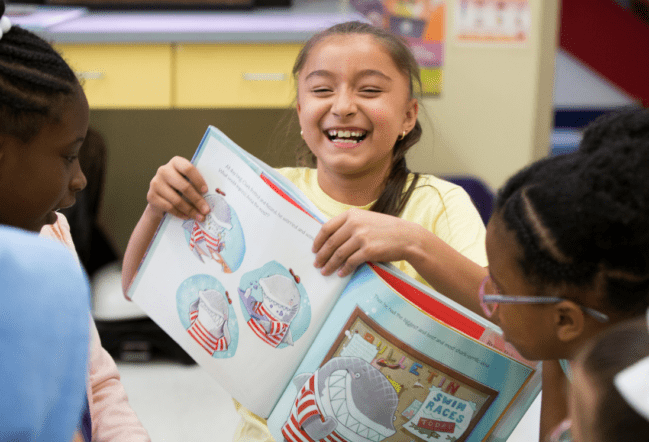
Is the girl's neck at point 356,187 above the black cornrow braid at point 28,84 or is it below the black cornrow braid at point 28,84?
below

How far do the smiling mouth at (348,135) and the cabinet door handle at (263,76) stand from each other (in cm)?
73

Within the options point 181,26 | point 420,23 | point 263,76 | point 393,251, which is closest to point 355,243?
point 393,251

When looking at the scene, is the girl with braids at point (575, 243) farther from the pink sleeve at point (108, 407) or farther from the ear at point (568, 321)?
the pink sleeve at point (108, 407)

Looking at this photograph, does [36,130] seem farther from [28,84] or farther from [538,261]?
[538,261]

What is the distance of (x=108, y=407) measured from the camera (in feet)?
2.33

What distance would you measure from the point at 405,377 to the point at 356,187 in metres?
0.37

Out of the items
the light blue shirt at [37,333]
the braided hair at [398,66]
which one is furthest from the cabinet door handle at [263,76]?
the light blue shirt at [37,333]

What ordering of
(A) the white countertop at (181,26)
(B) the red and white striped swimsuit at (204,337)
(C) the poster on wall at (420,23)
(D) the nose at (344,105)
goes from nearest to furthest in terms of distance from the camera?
(B) the red and white striped swimsuit at (204,337) < (D) the nose at (344,105) < (A) the white countertop at (181,26) < (C) the poster on wall at (420,23)

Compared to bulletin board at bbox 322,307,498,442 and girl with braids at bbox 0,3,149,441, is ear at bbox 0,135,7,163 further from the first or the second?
bulletin board at bbox 322,307,498,442

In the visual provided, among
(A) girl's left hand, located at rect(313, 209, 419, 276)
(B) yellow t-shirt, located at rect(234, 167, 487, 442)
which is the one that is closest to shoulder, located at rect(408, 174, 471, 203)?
(B) yellow t-shirt, located at rect(234, 167, 487, 442)

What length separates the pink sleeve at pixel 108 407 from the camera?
68 centimetres

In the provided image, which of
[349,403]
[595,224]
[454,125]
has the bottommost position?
[454,125]

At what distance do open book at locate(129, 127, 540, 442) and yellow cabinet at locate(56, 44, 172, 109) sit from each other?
0.90 m

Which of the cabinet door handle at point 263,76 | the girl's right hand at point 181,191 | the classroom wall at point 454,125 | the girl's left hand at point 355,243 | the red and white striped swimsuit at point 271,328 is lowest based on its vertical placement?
the classroom wall at point 454,125
